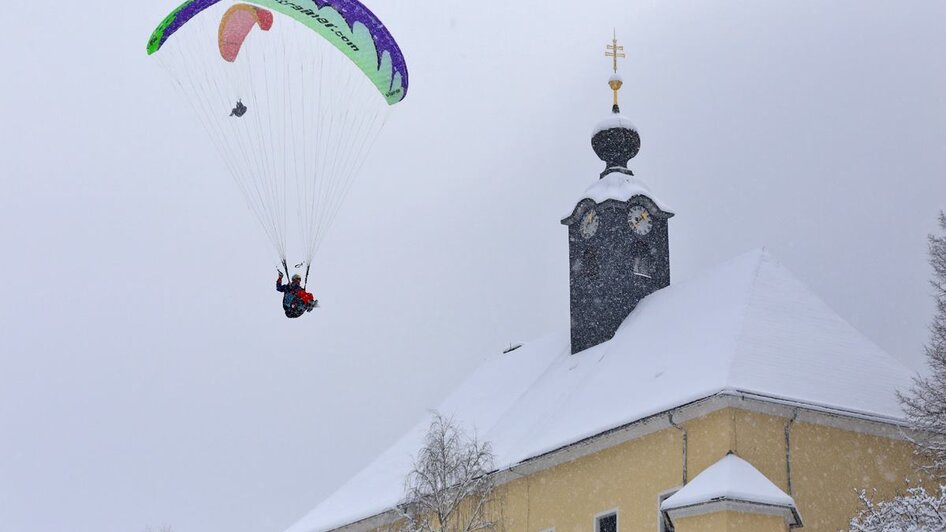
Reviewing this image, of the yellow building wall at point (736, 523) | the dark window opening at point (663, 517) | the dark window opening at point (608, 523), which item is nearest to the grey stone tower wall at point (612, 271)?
the dark window opening at point (608, 523)

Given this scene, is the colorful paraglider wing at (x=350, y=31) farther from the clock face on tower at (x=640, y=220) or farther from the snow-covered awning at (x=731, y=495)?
the clock face on tower at (x=640, y=220)

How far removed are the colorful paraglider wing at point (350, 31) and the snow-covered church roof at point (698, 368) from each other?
7.41 metres

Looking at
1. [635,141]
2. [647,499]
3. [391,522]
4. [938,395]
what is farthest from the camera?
[635,141]

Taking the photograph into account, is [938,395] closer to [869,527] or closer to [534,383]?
[869,527]

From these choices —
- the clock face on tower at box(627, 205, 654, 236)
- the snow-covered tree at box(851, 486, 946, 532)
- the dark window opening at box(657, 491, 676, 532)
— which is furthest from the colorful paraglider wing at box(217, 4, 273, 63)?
the snow-covered tree at box(851, 486, 946, 532)

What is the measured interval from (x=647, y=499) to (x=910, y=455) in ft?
16.0

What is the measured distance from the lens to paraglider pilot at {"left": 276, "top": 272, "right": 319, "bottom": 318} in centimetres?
2080

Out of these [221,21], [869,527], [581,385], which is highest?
[221,21]

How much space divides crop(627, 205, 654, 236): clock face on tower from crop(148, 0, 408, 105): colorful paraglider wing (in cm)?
992

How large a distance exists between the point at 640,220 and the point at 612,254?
45.9 inches

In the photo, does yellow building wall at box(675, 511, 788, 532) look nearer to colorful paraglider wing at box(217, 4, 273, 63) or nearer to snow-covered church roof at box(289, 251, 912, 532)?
snow-covered church roof at box(289, 251, 912, 532)

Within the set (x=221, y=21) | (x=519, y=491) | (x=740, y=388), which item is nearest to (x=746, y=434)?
(x=740, y=388)

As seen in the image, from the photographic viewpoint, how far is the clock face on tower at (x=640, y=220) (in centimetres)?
3033

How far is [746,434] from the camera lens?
21.8 m
